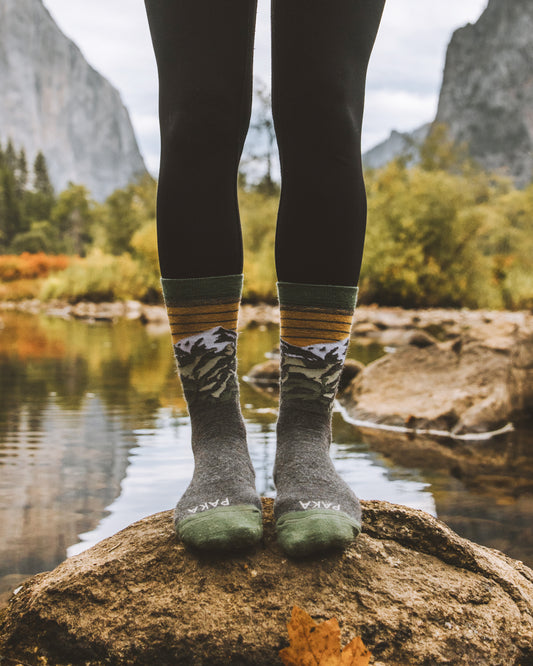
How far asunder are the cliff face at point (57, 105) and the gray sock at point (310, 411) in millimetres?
73633

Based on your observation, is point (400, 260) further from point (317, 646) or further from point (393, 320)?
point (317, 646)

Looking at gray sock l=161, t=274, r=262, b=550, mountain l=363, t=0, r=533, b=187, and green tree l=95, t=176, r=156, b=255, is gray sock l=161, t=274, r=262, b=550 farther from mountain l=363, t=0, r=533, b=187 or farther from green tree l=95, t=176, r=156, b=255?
mountain l=363, t=0, r=533, b=187

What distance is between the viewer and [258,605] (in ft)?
2.82

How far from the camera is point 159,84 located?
1023mm

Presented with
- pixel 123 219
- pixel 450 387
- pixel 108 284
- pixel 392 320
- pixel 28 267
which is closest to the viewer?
pixel 450 387

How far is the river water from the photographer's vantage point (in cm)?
140

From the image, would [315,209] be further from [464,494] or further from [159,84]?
[464,494]

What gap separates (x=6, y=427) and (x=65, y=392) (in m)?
0.79

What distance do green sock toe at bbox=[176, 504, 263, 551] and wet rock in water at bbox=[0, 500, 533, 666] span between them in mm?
39

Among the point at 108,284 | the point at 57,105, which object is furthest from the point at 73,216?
the point at 57,105

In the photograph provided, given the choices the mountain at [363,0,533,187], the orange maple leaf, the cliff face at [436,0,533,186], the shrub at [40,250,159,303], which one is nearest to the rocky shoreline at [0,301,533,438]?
the orange maple leaf

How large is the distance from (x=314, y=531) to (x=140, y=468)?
109 centimetres

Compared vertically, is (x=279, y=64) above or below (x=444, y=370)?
above

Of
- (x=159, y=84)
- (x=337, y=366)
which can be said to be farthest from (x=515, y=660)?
(x=159, y=84)
